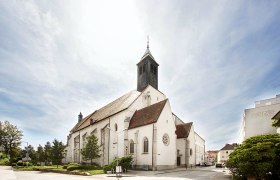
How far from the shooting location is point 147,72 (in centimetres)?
3834

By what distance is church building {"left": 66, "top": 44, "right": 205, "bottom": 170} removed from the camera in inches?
1135

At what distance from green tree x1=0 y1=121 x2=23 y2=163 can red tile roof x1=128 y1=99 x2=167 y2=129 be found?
4267 cm

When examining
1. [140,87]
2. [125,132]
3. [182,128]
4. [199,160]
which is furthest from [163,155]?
[199,160]

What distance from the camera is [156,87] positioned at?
129 ft

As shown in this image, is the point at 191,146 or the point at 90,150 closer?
the point at 90,150

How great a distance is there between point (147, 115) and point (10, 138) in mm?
47433

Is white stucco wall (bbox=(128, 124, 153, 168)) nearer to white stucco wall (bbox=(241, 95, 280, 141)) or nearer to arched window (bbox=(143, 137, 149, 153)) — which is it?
arched window (bbox=(143, 137, 149, 153))

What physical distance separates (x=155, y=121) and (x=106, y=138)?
12.2 meters

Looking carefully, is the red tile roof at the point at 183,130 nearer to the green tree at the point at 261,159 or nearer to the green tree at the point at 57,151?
the green tree at the point at 57,151

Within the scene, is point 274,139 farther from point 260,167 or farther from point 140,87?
point 140,87

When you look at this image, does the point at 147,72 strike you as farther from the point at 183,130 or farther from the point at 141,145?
the point at 141,145

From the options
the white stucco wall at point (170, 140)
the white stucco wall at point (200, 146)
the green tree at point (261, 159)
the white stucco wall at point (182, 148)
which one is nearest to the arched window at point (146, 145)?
the white stucco wall at point (170, 140)

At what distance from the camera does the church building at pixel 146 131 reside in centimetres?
2883

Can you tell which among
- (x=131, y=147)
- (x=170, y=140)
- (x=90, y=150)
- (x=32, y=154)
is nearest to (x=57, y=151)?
(x=90, y=150)
